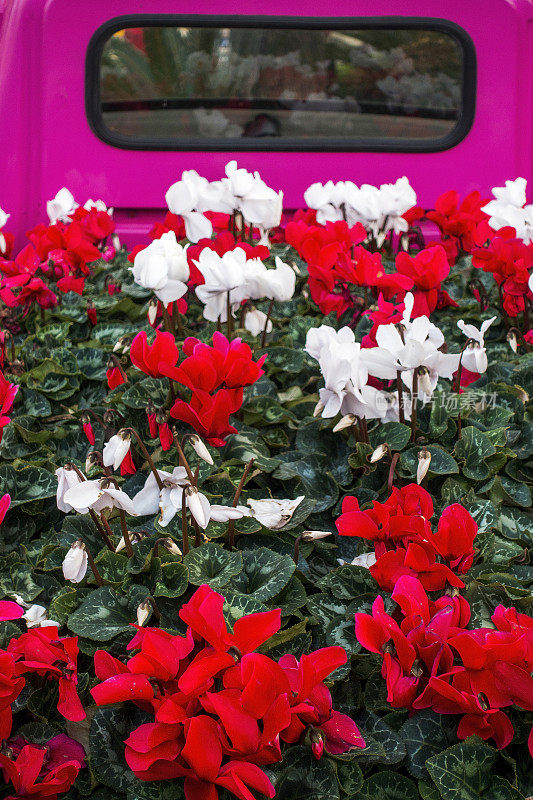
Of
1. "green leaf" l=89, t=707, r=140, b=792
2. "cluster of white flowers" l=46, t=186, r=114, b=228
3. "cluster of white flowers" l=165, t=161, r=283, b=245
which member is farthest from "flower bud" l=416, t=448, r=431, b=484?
"cluster of white flowers" l=46, t=186, r=114, b=228

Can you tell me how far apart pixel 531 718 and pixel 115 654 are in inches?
22.2

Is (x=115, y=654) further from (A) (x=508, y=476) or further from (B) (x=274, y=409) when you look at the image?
(A) (x=508, y=476)

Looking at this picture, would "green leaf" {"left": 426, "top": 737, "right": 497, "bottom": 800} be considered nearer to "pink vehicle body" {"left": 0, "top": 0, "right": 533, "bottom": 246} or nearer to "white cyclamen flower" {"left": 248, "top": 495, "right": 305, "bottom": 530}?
"white cyclamen flower" {"left": 248, "top": 495, "right": 305, "bottom": 530}

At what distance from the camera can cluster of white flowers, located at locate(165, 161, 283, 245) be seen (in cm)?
210

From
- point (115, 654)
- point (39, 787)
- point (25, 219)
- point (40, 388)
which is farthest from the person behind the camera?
point (25, 219)

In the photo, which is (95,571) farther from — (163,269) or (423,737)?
(163,269)

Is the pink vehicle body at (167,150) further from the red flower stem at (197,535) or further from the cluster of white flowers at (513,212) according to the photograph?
the red flower stem at (197,535)

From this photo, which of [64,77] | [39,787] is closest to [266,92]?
[64,77]

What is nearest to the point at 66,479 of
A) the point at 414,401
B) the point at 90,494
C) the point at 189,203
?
the point at 90,494

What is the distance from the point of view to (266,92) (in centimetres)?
309

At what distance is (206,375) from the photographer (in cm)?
140

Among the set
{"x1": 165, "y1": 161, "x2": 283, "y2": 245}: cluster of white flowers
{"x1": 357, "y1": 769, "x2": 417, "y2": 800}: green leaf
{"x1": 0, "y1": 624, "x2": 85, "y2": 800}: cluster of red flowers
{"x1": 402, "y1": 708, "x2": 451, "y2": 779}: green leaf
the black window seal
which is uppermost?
the black window seal

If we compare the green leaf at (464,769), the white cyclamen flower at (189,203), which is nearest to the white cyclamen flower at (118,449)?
the green leaf at (464,769)

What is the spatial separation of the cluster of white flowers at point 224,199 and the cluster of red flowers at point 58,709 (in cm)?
129
